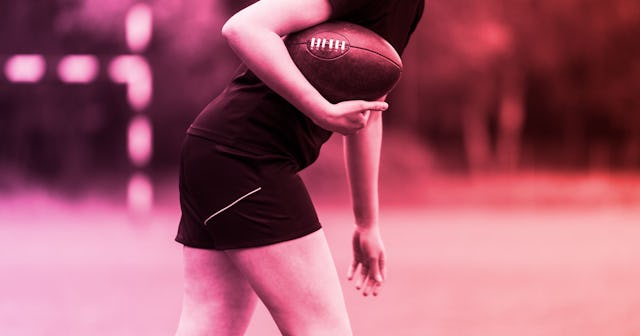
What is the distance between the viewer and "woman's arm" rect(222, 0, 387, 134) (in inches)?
83.6

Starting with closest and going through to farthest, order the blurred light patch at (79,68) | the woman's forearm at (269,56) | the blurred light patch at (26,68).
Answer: the woman's forearm at (269,56) → the blurred light patch at (79,68) → the blurred light patch at (26,68)

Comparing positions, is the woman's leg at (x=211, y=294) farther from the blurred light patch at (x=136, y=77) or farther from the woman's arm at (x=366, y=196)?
the blurred light patch at (x=136, y=77)

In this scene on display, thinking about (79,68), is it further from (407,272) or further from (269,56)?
(269,56)

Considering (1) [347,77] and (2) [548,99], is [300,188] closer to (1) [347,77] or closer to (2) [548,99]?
(1) [347,77]

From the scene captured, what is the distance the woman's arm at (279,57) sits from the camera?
2.12 m

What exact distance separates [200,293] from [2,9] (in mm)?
12593

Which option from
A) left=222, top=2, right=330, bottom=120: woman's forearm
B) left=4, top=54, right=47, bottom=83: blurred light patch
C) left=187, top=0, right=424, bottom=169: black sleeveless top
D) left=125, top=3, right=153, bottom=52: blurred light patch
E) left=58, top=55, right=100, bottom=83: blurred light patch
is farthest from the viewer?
left=4, top=54, right=47, bottom=83: blurred light patch

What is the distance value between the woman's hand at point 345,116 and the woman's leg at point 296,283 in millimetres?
250

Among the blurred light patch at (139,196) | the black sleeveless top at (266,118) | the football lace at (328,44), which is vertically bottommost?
the blurred light patch at (139,196)

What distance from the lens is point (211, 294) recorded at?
2.36 meters

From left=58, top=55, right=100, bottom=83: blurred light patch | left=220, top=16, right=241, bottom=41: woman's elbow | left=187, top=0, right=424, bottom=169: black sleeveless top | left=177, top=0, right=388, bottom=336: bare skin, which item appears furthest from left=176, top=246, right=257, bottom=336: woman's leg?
left=58, top=55, right=100, bottom=83: blurred light patch

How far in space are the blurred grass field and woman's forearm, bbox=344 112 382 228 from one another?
248 cm

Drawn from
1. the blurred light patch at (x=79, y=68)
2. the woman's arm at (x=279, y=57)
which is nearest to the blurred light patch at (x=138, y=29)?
the blurred light patch at (x=79, y=68)

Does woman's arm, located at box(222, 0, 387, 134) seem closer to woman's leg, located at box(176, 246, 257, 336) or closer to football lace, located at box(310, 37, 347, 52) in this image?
football lace, located at box(310, 37, 347, 52)
